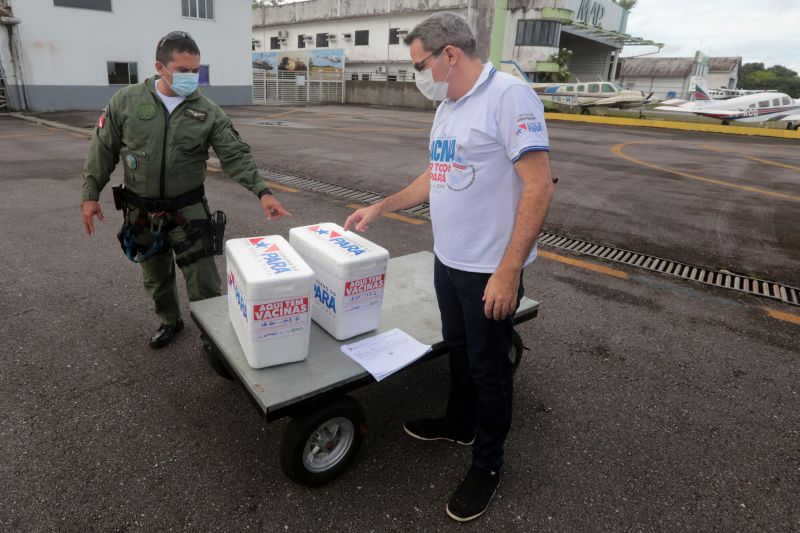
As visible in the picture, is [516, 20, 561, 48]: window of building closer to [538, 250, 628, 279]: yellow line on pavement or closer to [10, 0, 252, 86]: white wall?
[10, 0, 252, 86]: white wall

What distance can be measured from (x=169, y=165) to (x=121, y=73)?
1068 inches

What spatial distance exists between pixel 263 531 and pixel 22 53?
2749 cm

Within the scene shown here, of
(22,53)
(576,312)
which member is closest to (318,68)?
(22,53)

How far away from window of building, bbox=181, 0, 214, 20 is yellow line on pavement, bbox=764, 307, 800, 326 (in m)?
30.3

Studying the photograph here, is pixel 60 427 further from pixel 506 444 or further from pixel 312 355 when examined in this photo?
pixel 506 444

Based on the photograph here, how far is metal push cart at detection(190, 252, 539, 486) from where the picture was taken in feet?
7.51

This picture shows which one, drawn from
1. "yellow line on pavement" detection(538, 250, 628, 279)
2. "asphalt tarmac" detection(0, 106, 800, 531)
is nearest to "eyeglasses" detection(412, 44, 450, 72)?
"asphalt tarmac" detection(0, 106, 800, 531)

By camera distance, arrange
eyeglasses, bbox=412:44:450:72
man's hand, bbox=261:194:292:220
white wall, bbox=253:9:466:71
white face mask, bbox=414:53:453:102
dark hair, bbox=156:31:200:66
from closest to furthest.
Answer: eyeglasses, bbox=412:44:450:72, white face mask, bbox=414:53:453:102, dark hair, bbox=156:31:200:66, man's hand, bbox=261:194:292:220, white wall, bbox=253:9:466:71

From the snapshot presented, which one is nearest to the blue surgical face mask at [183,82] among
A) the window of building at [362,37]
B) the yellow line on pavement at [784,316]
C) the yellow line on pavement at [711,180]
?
the yellow line on pavement at [784,316]

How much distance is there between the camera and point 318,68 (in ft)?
124

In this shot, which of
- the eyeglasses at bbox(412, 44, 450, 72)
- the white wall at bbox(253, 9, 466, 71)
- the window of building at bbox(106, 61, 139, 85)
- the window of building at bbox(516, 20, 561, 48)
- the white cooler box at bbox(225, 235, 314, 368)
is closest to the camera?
the eyeglasses at bbox(412, 44, 450, 72)

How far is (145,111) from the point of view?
300 cm

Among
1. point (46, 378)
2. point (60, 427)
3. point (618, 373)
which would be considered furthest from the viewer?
point (618, 373)

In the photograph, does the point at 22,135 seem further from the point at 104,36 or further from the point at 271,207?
the point at 271,207
